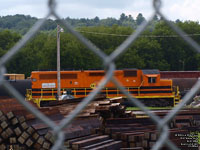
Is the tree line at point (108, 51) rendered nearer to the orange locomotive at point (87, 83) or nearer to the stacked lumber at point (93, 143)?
the orange locomotive at point (87, 83)

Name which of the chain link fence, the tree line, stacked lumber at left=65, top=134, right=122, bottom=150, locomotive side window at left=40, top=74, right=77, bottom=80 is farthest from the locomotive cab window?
the chain link fence

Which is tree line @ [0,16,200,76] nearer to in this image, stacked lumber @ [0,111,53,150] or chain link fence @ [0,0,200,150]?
stacked lumber @ [0,111,53,150]

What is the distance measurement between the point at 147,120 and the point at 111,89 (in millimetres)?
15741

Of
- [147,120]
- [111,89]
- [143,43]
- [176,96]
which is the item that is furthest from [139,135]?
[143,43]

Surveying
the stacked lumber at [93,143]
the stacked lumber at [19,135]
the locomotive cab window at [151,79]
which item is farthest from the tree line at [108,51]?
the stacked lumber at [93,143]

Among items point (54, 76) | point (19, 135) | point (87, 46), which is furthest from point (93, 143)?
point (54, 76)

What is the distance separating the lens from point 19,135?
7.51 meters

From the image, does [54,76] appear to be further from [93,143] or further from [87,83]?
[93,143]

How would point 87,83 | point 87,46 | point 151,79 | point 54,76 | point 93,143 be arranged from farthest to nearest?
1. point 151,79
2. point 54,76
3. point 87,83
4. point 93,143
5. point 87,46

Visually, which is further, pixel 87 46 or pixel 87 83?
pixel 87 83

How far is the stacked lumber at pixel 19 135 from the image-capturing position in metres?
7.20

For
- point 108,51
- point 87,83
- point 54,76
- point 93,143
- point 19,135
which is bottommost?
point 93,143

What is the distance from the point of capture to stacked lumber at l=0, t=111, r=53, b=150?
720cm

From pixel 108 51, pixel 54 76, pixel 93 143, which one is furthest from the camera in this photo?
pixel 108 51
